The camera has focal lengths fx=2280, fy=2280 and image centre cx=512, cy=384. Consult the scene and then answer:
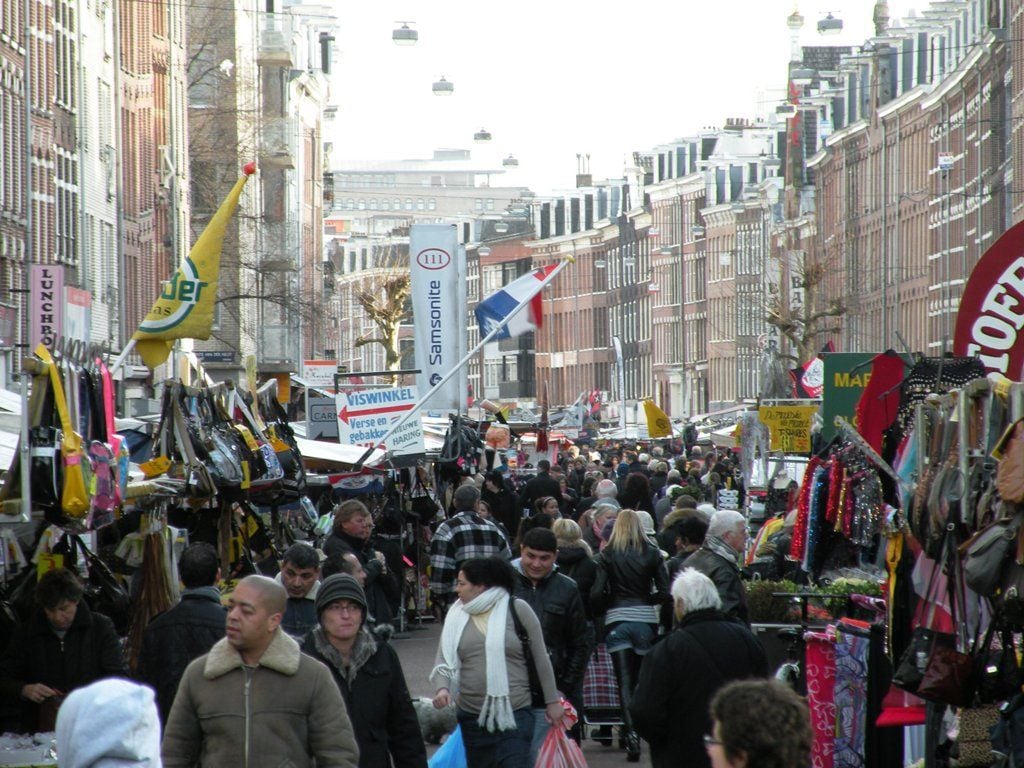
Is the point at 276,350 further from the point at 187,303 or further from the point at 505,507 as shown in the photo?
the point at 187,303

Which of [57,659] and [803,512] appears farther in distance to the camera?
[803,512]

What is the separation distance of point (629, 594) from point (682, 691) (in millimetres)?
4907

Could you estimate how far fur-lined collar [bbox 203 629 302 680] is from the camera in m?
7.45

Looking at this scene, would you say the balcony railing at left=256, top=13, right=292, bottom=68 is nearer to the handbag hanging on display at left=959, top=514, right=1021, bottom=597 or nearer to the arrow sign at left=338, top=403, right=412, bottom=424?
the arrow sign at left=338, top=403, right=412, bottom=424

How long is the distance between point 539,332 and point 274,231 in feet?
249

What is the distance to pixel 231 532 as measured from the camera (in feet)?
51.4

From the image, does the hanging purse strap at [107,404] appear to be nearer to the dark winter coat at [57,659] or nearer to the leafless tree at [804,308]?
the dark winter coat at [57,659]

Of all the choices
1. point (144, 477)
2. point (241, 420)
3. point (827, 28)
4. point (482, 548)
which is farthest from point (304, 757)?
point (827, 28)

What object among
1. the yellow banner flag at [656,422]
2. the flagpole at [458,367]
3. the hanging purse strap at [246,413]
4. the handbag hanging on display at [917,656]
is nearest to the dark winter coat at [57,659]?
the handbag hanging on display at [917,656]

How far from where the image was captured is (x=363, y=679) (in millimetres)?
8609

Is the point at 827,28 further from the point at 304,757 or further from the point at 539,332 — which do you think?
the point at 304,757

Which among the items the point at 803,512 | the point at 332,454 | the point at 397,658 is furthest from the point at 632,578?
the point at 332,454

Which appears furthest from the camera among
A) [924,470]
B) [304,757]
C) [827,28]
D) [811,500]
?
[827,28]

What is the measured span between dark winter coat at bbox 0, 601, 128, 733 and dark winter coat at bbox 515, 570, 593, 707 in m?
2.20
